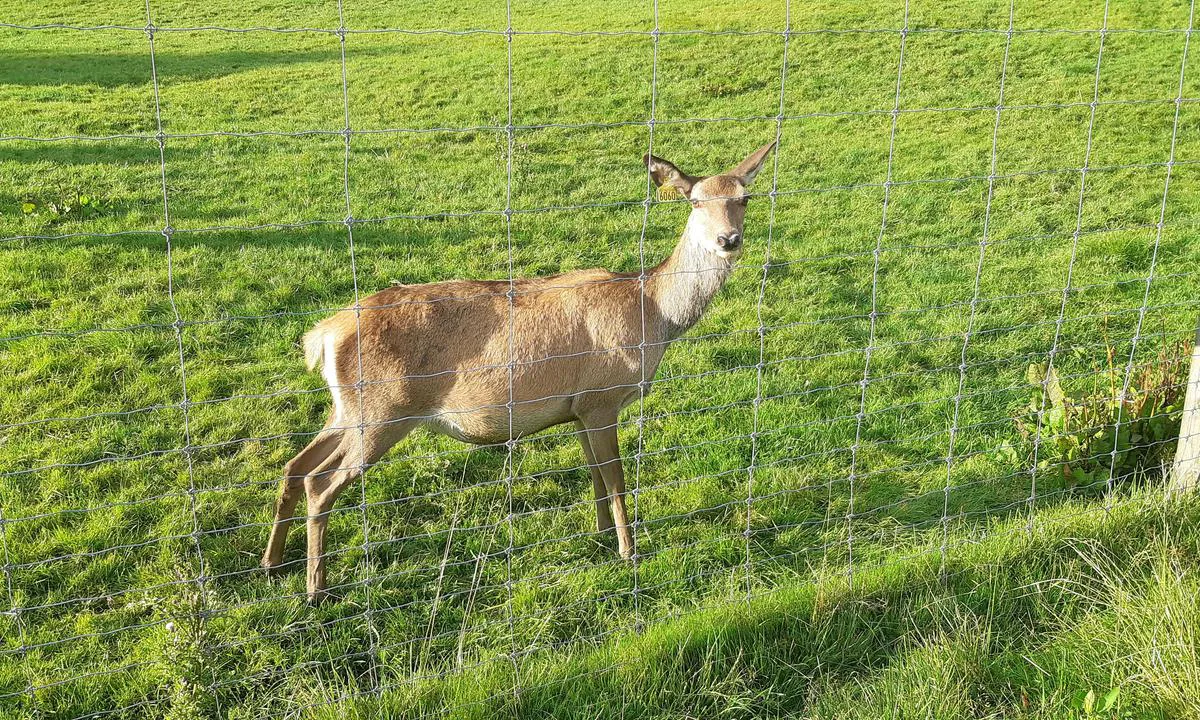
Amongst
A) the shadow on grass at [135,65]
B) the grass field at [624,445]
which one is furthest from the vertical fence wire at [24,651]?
the shadow on grass at [135,65]

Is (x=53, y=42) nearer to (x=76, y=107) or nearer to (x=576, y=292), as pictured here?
(x=76, y=107)

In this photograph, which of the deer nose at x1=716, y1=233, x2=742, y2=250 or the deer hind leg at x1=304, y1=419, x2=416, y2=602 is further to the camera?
the deer nose at x1=716, y1=233, x2=742, y2=250

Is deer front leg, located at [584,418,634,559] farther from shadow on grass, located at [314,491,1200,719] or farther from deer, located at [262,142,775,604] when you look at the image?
shadow on grass, located at [314,491,1200,719]

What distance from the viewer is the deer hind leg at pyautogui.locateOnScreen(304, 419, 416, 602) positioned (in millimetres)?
3770

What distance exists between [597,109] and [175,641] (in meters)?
9.58

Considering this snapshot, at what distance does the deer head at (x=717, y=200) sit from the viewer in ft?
12.8

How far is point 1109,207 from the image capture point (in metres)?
8.33

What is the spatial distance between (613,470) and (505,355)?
68 cm

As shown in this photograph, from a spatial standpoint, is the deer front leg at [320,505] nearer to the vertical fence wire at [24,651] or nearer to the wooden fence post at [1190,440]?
the vertical fence wire at [24,651]

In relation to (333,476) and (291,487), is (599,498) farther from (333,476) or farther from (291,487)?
(291,487)

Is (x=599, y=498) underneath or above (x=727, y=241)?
underneath

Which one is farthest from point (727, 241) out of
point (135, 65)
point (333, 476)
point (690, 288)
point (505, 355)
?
point (135, 65)

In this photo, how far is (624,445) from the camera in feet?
16.3

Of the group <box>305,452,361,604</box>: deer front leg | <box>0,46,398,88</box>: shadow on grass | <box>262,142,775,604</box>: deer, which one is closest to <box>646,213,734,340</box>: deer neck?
<box>262,142,775,604</box>: deer
